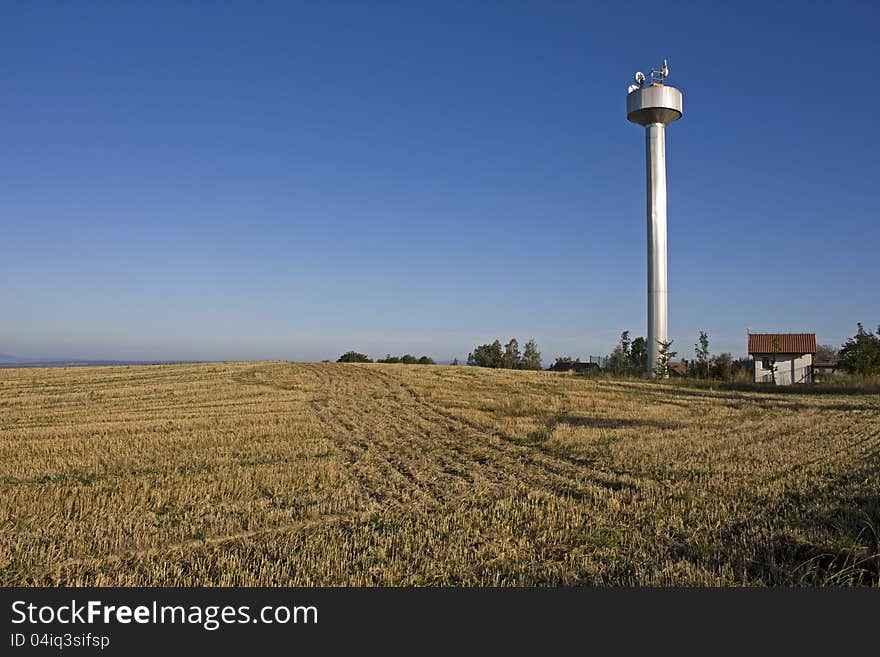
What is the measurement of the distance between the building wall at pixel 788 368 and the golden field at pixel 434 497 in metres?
35.3

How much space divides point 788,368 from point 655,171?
981 inches

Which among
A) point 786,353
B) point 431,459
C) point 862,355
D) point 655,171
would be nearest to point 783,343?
point 786,353

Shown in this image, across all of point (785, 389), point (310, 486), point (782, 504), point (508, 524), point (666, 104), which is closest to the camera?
point (508, 524)

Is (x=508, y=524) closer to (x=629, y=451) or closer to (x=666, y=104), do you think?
(x=629, y=451)

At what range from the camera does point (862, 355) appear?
43.1m

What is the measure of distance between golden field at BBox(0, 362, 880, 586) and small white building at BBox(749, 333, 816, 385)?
123 feet

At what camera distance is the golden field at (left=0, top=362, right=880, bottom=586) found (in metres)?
6.33

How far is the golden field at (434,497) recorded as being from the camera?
6.33m

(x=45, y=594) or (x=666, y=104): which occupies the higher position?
(x=666, y=104)

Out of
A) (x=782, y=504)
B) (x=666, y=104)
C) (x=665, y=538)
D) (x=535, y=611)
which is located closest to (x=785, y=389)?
(x=666, y=104)

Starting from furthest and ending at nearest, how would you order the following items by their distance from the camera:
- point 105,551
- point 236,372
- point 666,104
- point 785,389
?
point 666,104 → point 236,372 → point 785,389 → point 105,551

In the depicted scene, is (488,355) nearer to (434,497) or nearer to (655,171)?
(655,171)

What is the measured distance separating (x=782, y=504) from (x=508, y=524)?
4.34 m

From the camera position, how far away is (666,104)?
46094mm
